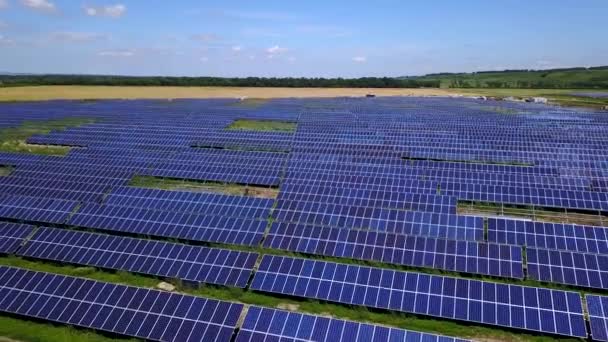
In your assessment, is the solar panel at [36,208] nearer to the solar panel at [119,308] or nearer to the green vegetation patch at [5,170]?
the solar panel at [119,308]

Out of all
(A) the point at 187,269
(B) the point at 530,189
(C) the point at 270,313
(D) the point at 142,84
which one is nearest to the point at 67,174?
(A) the point at 187,269

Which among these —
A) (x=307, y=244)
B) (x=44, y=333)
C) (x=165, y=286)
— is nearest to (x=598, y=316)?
(x=307, y=244)

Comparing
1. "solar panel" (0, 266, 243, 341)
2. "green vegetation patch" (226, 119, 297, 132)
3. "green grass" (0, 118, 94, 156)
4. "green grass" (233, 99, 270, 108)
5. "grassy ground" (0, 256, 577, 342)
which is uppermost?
"green grass" (0, 118, 94, 156)

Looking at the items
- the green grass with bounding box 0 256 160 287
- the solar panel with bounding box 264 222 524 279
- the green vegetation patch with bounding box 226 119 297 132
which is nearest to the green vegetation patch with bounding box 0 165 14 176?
the green grass with bounding box 0 256 160 287

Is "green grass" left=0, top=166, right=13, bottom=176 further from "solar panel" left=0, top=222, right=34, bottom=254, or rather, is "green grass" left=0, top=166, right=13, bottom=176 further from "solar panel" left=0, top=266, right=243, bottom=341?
"solar panel" left=0, top=266, right=243, bottom=341

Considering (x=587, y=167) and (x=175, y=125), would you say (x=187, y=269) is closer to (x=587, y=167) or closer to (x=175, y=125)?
(x=587, y=167)

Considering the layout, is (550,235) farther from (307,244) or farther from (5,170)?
(5,170)

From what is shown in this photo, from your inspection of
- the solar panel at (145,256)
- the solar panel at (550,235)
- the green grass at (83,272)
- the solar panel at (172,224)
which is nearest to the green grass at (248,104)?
the solar panel at (172,224)
